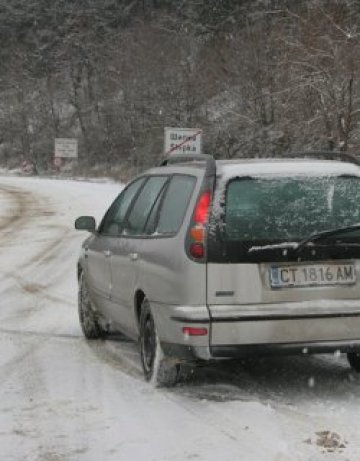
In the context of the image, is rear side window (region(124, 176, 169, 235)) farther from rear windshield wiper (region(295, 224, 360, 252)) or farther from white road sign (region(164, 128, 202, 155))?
white road sign (region(164, 128, 202, 155))

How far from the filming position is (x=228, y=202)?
5.75 m

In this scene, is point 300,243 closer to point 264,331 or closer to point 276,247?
point 276,247

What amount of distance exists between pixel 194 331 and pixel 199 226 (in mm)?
687

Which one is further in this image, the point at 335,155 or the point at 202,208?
the point at 335,155

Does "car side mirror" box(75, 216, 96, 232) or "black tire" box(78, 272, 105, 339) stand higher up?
"car side mirror" box(75, 216, 96, 232)

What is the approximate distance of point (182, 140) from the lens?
30.3 m

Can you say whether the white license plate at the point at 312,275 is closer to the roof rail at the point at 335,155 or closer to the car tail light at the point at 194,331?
the car tail light at the point at 194,331

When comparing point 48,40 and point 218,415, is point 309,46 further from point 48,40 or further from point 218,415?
point 48,40

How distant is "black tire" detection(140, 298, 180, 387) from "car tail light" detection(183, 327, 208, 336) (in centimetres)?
42

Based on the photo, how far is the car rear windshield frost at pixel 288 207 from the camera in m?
5.68

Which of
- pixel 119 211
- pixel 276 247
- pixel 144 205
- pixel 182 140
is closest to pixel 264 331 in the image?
pixel 276 247

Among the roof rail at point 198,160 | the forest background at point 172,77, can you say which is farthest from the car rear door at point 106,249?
the forest background at point 172,77

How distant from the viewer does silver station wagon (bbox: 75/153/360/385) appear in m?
5.53

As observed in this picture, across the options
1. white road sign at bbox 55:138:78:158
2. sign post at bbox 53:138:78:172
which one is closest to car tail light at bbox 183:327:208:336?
sign post at bbox 53:138:78:172
